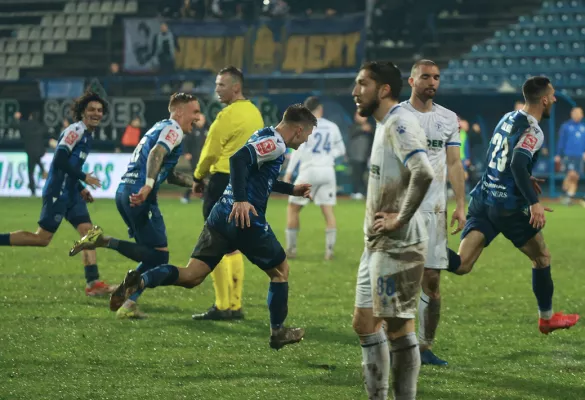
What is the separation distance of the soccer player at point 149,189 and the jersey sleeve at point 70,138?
4.19 feet

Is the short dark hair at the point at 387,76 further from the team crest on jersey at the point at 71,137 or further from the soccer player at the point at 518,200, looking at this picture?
the team crest on jersey at the point at 71,137

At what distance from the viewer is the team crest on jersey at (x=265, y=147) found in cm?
752

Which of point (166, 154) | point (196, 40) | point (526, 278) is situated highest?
point (196, 40)

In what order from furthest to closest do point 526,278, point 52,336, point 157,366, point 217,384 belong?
point 526,278
point 52,336
point 157,366
point 217,384

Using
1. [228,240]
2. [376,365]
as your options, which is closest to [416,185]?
[376,365]

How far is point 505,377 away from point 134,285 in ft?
9.17

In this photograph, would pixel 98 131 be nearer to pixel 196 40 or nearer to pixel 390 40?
pixel 196 40

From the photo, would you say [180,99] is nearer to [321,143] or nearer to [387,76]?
[387,76]

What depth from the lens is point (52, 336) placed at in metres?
8.71

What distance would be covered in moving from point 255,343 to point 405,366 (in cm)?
311

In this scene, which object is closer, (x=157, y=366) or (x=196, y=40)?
(x=157, y=366)

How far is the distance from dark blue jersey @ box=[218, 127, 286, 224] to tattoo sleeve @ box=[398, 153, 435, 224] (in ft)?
7.50

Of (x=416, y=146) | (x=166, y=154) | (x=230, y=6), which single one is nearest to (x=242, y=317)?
(x=166, y=154)

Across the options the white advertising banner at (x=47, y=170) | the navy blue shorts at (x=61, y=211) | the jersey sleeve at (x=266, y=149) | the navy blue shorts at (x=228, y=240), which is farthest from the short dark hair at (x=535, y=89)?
the white advertising banner at (x=47, y=170)
